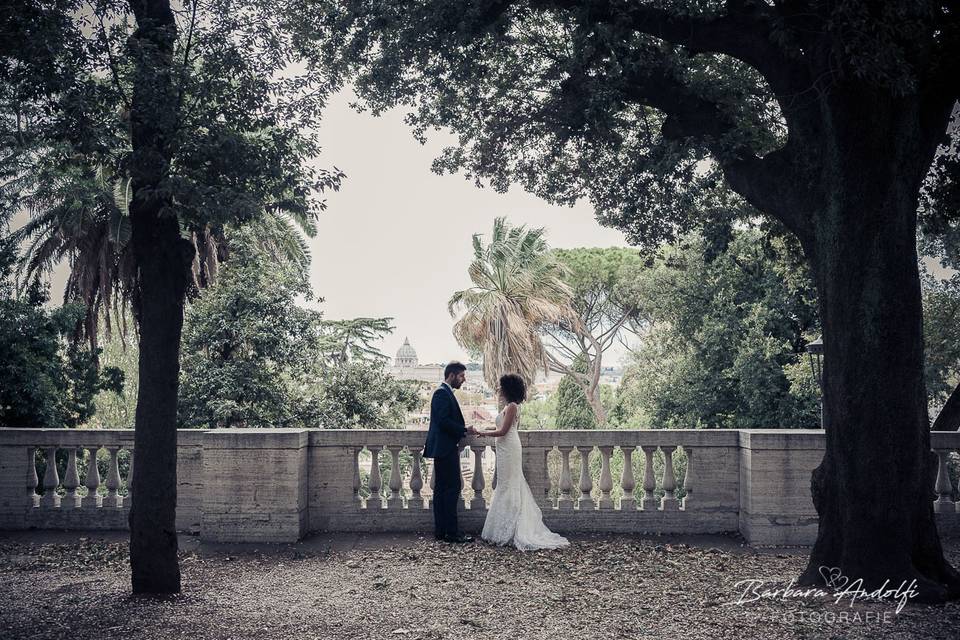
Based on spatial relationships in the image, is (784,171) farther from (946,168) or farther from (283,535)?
(283,535)

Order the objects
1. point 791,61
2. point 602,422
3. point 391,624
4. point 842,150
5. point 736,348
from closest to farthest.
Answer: point 391,624, point 842,150, point 791,61, point 736,348, point 602,422

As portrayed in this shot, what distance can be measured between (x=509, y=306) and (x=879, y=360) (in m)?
24.4

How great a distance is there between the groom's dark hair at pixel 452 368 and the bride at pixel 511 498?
23.0 inches

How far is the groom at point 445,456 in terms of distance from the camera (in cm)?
896

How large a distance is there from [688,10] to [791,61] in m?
1.14

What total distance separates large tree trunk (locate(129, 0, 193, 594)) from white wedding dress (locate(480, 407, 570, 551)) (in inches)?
145

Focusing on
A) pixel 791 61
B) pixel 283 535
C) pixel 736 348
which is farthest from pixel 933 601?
pixel 736 348

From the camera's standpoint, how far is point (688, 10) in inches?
297

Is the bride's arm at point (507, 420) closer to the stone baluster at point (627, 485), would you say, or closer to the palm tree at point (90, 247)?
the stone baluster at point (627, 485)

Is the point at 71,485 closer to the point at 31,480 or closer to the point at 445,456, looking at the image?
the point at 31,480

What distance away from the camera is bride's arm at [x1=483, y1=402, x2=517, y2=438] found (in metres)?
9.03

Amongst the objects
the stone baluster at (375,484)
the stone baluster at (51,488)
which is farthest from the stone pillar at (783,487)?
the stone baluster at (51,488)

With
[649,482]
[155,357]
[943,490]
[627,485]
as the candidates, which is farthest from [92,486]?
[943,490]

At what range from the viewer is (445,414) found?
354 inches
